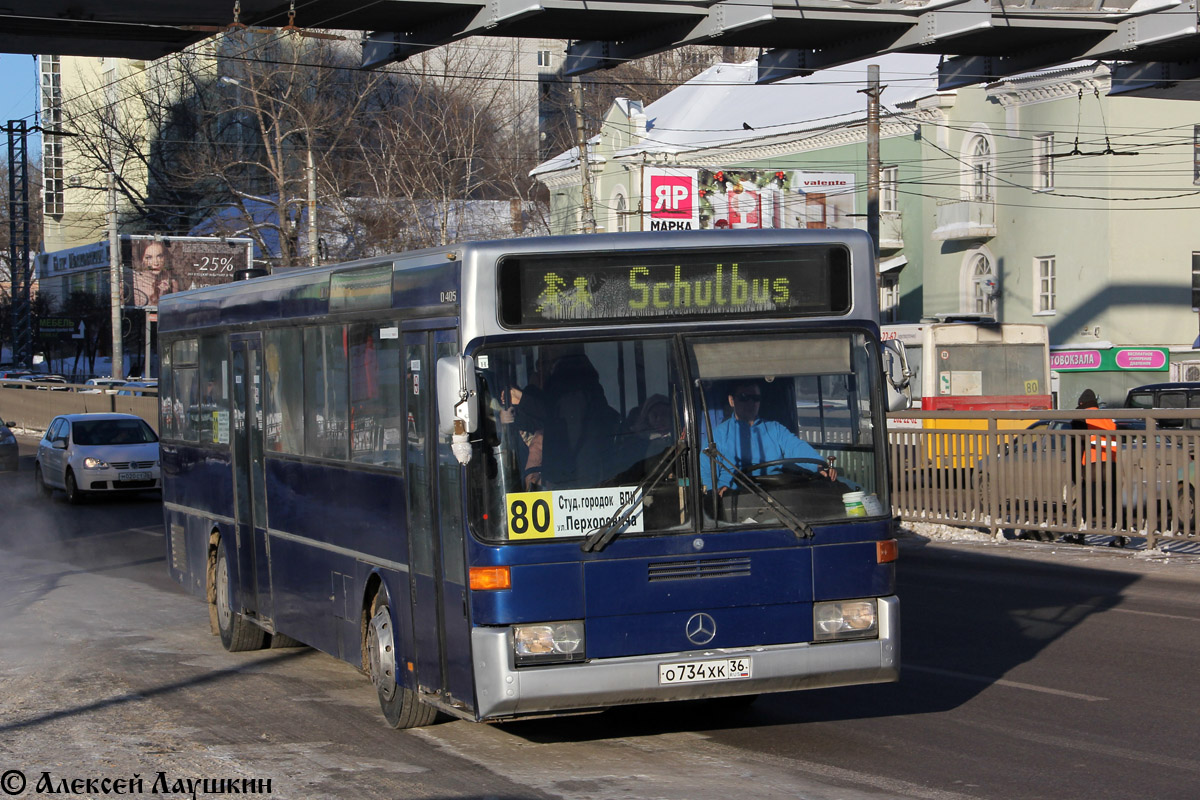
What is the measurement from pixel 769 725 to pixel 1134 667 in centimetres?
310

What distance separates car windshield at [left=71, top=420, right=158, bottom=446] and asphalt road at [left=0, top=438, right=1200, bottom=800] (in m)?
13.7

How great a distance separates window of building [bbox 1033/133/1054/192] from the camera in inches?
1631

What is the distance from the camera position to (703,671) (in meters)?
6.82

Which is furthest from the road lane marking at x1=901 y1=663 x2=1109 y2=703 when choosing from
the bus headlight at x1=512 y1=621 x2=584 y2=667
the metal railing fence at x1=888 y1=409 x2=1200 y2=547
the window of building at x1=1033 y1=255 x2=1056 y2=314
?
the window of building at x1=1033 y1=255 x2=1056 y2=314

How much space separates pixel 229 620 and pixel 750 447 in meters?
5.62

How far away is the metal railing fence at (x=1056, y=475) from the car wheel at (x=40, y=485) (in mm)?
15794

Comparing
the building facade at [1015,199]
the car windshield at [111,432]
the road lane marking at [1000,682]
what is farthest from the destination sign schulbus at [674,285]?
the building facade at [1015,199]

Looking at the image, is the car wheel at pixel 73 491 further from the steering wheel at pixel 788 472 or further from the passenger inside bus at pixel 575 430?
the steering wheel at pixel 788 472

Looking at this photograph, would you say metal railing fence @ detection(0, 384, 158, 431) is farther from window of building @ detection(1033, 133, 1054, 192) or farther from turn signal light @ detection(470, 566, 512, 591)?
turn signal light @ detection(470, 566, 512, 591)

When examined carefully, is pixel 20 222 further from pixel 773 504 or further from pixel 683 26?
pixel 773 504

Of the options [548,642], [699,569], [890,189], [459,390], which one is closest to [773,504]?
[699,569]

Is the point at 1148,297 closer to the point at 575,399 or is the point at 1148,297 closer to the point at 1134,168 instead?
the point at 1134,168

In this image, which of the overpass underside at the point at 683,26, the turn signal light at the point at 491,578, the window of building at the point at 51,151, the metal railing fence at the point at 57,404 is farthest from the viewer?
the window of building at the point at 51,151

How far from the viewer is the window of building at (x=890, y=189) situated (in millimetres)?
47622
